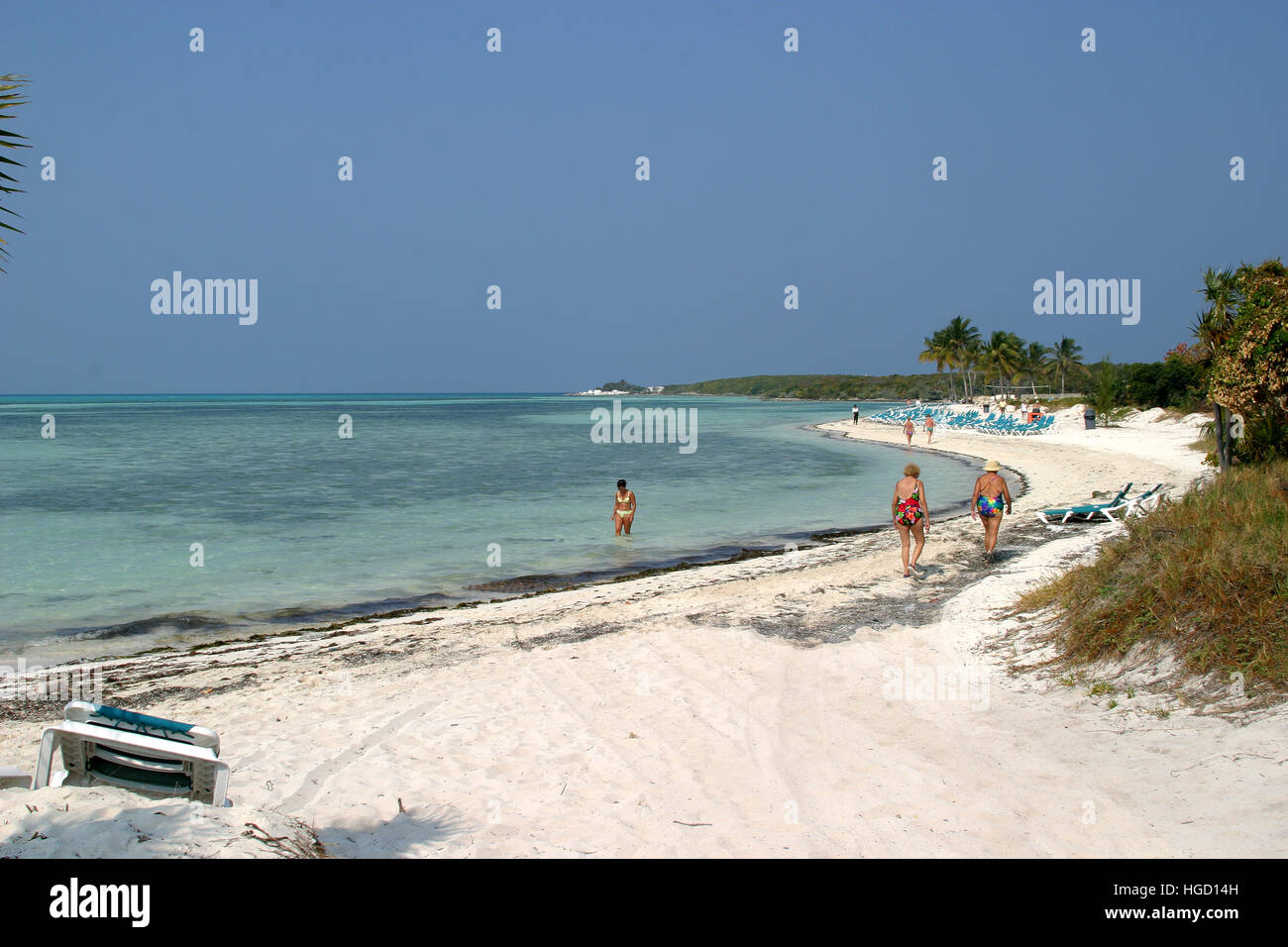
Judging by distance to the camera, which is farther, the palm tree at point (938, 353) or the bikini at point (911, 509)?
the palm tree at point (938, 353)

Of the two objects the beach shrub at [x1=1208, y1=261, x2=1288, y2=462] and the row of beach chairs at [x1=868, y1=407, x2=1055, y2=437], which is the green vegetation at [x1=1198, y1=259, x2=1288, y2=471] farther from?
the row of beach chairs at [x1=868, y1=407, x2=1055, y2=437]

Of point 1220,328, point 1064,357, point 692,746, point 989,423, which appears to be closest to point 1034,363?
point 1064,357

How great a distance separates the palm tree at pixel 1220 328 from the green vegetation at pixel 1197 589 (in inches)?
348

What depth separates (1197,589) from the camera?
5992 millimetres

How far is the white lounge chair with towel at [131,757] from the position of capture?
3.27m

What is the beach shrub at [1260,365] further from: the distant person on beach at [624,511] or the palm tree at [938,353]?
the palm tree at [938,353]

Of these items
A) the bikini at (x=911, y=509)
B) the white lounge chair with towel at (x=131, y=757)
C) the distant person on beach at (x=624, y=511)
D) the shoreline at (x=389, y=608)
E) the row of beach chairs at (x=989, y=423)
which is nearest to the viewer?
the white lounge chair with towel at (x=131, y=757)

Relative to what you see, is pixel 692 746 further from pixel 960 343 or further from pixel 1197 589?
pixel 960 343

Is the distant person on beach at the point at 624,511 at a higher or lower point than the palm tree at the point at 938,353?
lower

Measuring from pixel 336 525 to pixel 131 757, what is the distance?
51.4ft

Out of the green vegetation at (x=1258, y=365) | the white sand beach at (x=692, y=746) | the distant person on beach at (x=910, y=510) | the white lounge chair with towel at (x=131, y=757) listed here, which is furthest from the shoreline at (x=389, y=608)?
the green vegetation at (x=1258, y=365)
